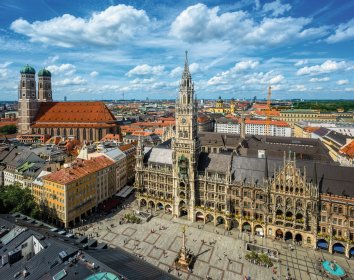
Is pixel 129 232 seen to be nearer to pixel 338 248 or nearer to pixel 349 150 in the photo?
pixel 338 248

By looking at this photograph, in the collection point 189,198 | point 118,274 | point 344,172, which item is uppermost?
point 344,172

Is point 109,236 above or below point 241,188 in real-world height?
below

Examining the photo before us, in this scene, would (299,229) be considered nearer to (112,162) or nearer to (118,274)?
(118,274)

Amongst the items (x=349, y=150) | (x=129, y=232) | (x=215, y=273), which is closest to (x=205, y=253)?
(x=215, y=273)

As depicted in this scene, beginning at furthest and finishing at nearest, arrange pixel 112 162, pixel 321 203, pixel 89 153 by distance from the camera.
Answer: pixel 89 153 < pixel 112 162 < pixel 321 203

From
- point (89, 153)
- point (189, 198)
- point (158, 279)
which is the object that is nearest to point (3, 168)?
point (89, 153)

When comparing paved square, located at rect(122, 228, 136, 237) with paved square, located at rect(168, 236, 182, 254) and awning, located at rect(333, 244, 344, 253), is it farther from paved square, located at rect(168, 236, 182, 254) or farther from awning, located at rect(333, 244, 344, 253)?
awning, located at rect(333, 244, 344, 253)

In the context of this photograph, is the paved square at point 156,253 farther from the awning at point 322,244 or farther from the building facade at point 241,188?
the awning at point 322,244
